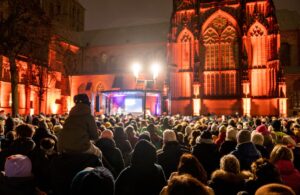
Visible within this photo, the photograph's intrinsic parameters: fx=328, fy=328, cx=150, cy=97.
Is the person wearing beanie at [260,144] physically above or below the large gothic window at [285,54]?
below

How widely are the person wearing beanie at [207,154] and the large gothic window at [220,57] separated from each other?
33615 millimetres

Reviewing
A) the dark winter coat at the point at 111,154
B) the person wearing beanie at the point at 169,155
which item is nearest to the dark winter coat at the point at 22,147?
the dark winter coat at the point at 111,154

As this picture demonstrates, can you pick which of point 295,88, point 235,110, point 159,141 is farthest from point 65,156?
point 295,88

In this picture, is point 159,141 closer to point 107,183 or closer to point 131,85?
point 107,183

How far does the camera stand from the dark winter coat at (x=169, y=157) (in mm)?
6223

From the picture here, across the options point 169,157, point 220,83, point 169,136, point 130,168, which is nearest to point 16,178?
point 130,168

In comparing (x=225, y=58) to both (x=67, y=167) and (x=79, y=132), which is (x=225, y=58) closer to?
(x=79, y=132)

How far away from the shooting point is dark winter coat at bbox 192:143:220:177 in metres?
6.53

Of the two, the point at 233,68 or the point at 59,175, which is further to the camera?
the point at 233,68

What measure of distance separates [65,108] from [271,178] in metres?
52.1

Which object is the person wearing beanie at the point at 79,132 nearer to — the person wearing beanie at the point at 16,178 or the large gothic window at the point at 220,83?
the person wearing beanie at the point at 16,178

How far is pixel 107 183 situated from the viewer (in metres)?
3.35

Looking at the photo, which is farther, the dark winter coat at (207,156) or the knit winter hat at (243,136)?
the dark winter coat at (207,156)

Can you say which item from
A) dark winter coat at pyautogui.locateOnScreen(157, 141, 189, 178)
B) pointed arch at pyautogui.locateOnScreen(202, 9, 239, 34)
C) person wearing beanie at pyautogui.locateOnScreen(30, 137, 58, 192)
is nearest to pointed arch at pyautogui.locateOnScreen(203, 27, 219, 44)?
pointed arch at pyautogui.locateOnScreen(202, 9, 239, 34)
